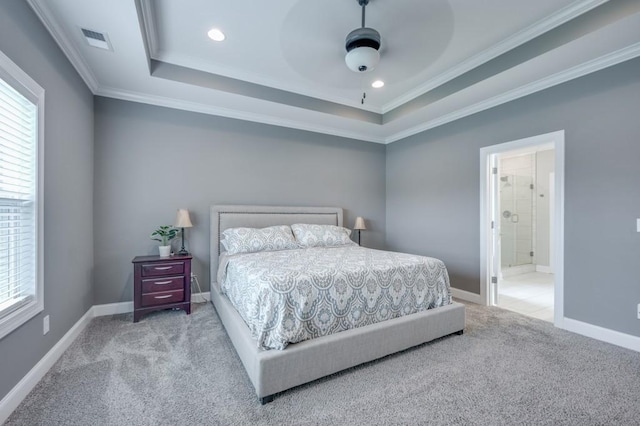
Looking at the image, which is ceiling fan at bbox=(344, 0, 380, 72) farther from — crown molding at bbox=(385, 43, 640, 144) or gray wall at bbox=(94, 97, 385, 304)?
gray wall at bbox=(94, 97, 385, 304)

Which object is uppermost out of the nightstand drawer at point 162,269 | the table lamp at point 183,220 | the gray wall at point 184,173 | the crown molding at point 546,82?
the crown molding at point 546,82

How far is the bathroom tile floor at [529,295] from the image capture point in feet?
11.1

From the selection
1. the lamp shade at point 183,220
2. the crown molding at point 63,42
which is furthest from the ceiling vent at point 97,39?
the lamp shade at point 183,220

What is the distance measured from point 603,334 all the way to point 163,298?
4437 millimetres

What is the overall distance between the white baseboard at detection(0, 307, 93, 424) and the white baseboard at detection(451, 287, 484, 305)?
442 cm

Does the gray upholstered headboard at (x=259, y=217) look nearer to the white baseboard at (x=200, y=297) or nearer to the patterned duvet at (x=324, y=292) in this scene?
the white baseboard at (x=200, y=297)

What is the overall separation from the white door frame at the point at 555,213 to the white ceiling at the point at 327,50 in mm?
573

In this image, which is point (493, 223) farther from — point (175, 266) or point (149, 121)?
point (149, 121)

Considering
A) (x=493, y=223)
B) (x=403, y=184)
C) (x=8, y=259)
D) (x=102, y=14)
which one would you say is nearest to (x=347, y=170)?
(x=403, y=184)

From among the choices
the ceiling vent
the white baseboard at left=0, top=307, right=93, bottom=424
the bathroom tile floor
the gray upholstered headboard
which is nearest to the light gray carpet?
the white baseboard at left=0, top=307, right=93, bottom=424

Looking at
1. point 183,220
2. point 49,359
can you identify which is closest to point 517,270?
→ point 183,220

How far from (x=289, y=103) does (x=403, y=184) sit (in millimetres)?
2442

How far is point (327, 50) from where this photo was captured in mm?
2797

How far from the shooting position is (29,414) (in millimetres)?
1596
